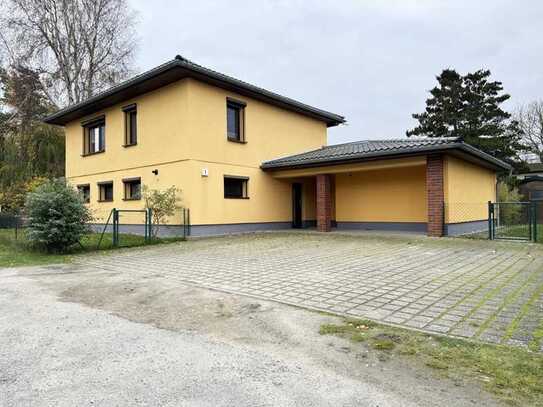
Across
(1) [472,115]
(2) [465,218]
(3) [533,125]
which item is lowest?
(2) [465,218]

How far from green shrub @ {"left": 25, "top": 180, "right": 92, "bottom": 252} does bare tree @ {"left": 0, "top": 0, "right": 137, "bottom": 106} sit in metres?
15.8

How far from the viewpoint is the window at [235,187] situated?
1541 cm

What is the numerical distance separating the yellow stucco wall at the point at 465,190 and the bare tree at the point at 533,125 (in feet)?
65.5

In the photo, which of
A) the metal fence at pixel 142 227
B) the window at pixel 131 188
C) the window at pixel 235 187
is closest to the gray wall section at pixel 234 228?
the metal fence at pixel 142 227

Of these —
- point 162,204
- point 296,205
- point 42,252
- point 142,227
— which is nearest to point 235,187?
point 162,204

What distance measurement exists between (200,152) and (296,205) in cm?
626

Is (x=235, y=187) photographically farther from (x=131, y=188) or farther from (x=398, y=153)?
(x=398, y=153)

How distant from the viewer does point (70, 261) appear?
9273 mm

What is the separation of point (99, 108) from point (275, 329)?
1700cm

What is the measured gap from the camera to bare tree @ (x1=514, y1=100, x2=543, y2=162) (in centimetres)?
3278

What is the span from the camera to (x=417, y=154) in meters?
12.7

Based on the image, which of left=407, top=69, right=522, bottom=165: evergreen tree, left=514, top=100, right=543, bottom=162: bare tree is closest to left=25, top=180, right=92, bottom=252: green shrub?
left=407, top=69, right=522, bottom=165: evergreen tree

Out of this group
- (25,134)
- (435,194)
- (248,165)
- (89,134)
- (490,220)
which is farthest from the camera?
(25,134)

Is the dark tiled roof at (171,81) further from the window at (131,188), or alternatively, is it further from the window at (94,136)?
the window at (131,188)
